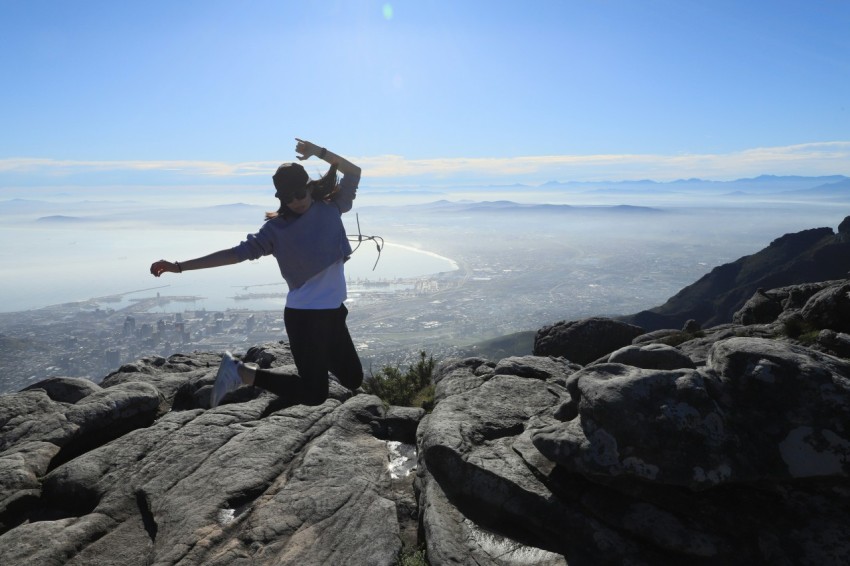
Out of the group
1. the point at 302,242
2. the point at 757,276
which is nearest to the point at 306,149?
the point at 302,242

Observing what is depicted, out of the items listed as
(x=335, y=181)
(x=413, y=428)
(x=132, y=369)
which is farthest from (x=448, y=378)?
(x=132, y=369)

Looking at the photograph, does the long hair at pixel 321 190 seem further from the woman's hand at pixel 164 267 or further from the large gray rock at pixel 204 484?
the large gray rock at pixel 204 484

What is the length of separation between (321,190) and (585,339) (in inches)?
636

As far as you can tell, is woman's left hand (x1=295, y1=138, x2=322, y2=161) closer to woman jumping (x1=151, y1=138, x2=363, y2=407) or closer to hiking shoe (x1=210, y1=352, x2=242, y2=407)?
woman jumping (x1=151, y1=138, x2=363, y2=407)

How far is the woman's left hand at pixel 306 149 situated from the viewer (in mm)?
8469

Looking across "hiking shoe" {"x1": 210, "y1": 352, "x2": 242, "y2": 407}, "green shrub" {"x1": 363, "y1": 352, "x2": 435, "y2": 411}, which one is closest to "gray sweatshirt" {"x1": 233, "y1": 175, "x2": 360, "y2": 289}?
"hiking shoe" {"x1": 210, "y1": 352, "x2": 242, "y2": 407}

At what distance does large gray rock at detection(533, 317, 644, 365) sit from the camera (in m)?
21.3

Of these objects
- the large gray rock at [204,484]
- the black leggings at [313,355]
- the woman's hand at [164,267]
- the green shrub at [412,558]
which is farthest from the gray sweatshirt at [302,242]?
the green shrub at [412,558]

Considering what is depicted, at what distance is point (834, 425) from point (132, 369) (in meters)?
18.1

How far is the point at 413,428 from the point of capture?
1044 cm

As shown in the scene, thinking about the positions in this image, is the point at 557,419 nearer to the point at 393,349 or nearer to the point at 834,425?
the point at 834,425

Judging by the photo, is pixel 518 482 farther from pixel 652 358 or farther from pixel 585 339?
pixel 585 339

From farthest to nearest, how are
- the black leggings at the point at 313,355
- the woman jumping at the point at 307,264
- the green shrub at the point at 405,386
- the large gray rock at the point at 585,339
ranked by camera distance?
the large gray rock at the point at 585,339 → the green shrub at the point at 405,386 → the black leggings at the point at 313,355 → the woman jumping at the point at 307,264

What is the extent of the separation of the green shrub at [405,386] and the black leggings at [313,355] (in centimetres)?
438
